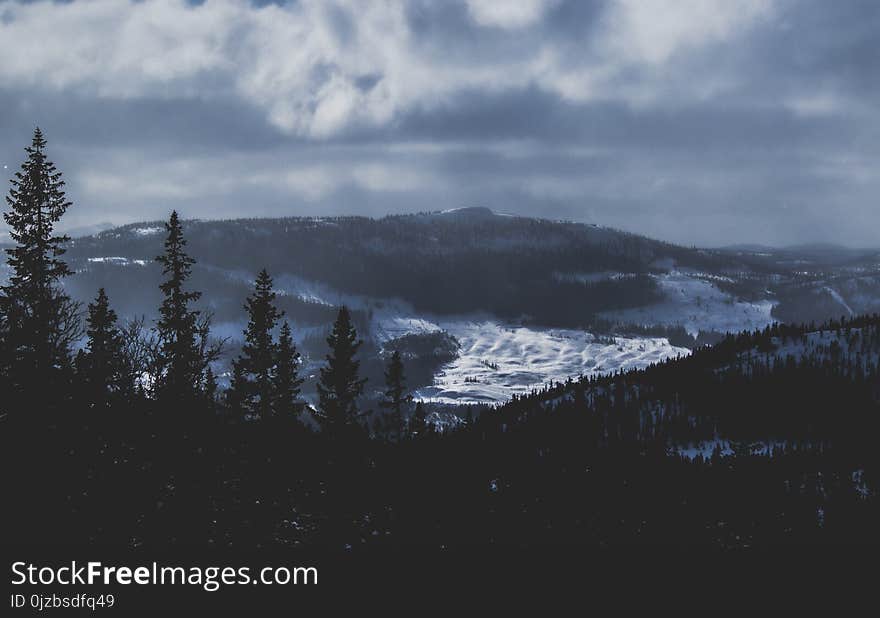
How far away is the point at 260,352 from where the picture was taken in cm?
6669

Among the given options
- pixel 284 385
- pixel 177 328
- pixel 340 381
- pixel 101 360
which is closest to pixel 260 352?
pixel 284 385

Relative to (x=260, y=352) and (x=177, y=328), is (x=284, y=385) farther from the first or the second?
(x=177, y=328)

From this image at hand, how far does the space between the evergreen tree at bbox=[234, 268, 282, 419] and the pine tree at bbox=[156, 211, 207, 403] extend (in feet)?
28.0

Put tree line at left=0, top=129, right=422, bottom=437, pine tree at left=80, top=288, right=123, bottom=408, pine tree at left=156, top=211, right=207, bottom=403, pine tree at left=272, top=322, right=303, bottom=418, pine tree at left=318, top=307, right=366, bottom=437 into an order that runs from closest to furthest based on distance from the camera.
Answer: tree line at left=0, top=129, right=422, bottom=437, pine tree at left=80, top=288, right=123, bottom=408, pine tree at left=156, top=211, right=207, bottom=403, pine tree at left=272, top=322, right=303, bottom=418, pine tree at left=318, top=307, right=366, bottom=437

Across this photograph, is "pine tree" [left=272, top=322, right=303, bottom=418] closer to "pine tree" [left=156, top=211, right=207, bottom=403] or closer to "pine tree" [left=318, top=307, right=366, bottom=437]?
"pine tree" [left=318, top=307, right=366, bottom=437]

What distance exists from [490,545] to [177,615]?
26.2 m

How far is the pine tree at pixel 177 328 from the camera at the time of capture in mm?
53188

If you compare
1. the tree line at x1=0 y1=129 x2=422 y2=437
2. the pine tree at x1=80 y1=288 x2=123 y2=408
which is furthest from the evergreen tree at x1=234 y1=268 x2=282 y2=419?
the pine tree at x1=80 y1=288 x2=123 y2=408

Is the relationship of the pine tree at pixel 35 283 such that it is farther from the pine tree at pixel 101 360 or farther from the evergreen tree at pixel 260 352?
the evergreen tree at pixel 260 352

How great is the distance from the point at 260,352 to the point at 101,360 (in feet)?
52.3

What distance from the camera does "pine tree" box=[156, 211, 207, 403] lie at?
53.2 meters

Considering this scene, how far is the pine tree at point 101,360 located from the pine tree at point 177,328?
3.58 metres

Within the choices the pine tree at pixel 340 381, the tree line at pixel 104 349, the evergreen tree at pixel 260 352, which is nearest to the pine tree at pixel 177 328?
the tree line at pixel 104 349

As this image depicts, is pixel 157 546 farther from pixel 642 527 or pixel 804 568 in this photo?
pixel 804 568
